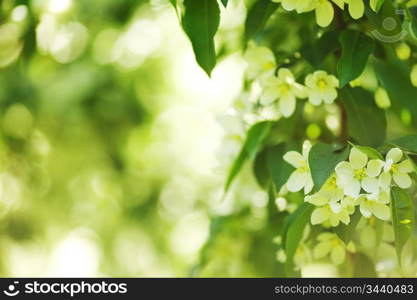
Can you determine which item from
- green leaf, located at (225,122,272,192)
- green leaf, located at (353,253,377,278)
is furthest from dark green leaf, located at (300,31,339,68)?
green leaf, located at (353,253,377,278)

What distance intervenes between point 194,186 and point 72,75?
98cm

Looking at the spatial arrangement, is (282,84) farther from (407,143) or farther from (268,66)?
(407,143)

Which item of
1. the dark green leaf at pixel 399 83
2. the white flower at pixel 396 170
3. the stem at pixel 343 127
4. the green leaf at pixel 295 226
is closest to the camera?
the white flower at pixel 396 170

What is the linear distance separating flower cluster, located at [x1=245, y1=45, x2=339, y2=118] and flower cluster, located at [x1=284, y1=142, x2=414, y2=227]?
0.13 m

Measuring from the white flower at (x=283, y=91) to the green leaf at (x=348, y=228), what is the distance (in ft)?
0.77

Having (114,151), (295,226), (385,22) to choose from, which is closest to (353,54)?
(385,22)

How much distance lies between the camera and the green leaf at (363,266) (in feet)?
4.10

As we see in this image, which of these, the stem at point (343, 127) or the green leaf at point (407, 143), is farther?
the stem at point (343, 127)

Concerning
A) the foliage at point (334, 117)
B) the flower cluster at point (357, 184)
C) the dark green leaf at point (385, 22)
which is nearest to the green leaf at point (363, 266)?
the foliage at point (334, 117)

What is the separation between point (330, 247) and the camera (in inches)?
45.7

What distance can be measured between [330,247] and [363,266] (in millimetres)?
141

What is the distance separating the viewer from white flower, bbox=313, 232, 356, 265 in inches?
45.4

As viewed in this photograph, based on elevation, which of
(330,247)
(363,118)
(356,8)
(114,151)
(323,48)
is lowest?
(114,151)

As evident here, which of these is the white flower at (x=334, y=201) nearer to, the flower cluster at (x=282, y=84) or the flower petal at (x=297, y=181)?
the flower petal at (x=297, y=181)
